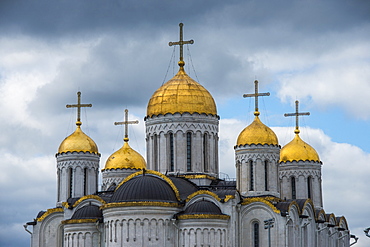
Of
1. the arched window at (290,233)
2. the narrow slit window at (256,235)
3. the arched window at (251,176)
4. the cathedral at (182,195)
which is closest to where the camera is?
the cathedral at (182,195)

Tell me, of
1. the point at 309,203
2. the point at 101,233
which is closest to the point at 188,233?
the point at 101,233

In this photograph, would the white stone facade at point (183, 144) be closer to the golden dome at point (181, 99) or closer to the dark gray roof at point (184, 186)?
the golden dome at point (181, 99)

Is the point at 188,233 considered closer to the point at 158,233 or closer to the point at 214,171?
the point at 158,233

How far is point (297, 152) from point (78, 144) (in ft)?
53.9

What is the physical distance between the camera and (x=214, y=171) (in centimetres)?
6228

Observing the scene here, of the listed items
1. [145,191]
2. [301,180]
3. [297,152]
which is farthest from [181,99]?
[301,180]

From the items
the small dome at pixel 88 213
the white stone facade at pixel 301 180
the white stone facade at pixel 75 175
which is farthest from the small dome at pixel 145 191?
the white stone facade at pixel 301 180

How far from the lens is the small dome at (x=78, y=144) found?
67.4 m

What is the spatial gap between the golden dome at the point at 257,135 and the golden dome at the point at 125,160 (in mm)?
10971

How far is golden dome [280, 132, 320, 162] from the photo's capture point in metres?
74.4

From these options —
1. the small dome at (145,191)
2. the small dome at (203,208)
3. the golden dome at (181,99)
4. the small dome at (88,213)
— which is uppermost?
the golden dome at (181,99)

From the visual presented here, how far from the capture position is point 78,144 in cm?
6750

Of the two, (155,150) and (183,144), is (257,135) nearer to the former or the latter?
(183,144)

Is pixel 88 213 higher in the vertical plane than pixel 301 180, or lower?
lower
